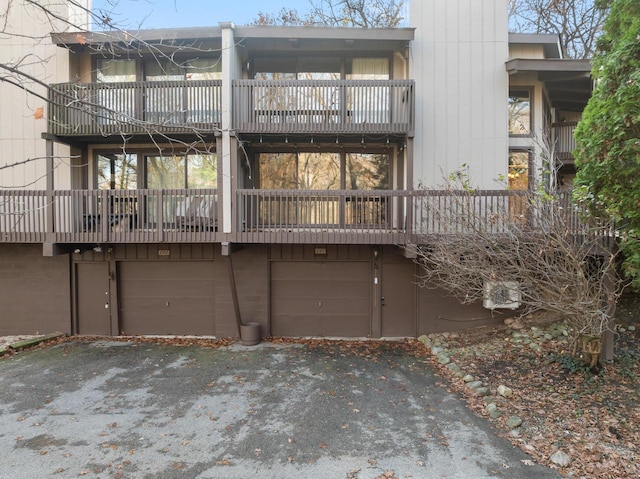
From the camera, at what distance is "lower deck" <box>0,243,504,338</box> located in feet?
30.4

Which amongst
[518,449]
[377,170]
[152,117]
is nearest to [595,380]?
[518,449]

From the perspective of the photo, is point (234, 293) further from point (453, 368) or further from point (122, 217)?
point (453, 368)

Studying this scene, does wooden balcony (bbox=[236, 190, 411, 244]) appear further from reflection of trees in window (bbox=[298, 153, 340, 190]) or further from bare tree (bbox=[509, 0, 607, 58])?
bare tree (bbox=[509, 0, 607, 58])

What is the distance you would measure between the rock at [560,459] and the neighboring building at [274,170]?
15.2 feet

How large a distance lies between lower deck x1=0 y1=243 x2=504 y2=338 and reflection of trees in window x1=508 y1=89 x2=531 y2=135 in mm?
4607

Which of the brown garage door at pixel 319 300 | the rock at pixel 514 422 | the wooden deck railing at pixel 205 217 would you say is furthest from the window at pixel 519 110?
the rock at pixel 514 422

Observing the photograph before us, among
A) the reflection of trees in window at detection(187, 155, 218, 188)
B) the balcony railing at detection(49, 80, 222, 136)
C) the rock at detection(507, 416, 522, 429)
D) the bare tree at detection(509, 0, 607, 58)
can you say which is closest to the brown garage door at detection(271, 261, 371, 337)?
the reflection of trees in window at detection(187, 155, 218, 188)

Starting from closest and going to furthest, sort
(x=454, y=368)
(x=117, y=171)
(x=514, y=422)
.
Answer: (x=514, y=422) < (x=454, y=368) < (x=117, y=171)

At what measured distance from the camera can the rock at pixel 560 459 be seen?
4.22 m

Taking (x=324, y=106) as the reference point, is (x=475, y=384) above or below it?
below

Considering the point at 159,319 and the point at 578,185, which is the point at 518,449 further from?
the point at 159,319

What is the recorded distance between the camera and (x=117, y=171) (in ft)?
31.9

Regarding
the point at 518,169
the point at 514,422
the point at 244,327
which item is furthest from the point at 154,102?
the point at 514,422

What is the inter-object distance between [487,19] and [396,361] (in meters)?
8.48
